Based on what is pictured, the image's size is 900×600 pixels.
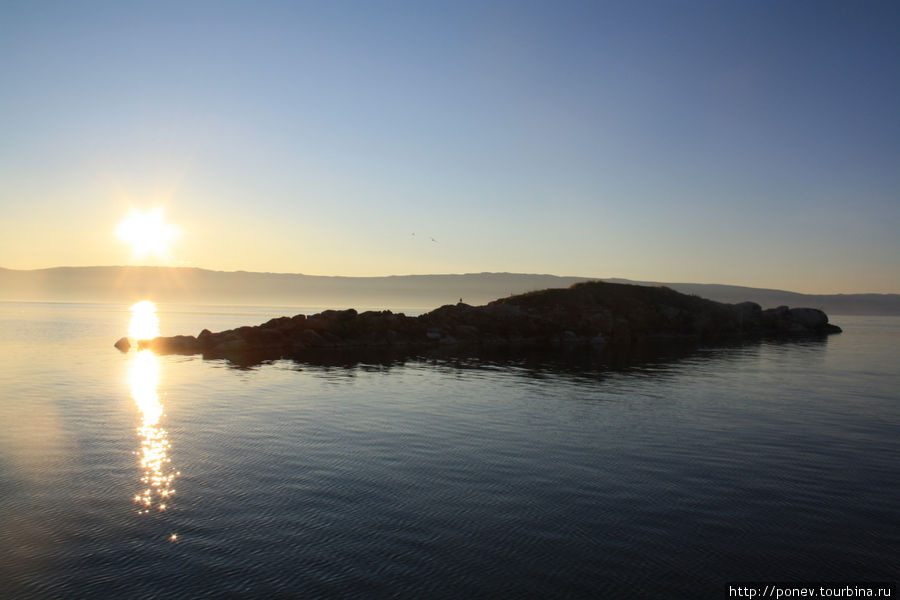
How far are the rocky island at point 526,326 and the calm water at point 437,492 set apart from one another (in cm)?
2457

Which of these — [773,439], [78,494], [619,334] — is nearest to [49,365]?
[78,494]

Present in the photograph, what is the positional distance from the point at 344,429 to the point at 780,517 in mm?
13804

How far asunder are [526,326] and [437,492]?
191 ft

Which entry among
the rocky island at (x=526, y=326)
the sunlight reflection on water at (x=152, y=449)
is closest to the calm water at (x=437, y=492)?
the sunlight reflection on water at (x=152, y=449)

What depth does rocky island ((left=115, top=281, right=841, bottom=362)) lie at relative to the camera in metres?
53.0

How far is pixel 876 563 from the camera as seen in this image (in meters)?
9.80

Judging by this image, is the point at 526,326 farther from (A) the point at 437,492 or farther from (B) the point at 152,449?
(A) the point at 437,492

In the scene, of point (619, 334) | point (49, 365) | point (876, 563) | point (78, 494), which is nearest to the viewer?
point (876, 563)

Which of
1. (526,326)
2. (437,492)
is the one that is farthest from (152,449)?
(526,326)

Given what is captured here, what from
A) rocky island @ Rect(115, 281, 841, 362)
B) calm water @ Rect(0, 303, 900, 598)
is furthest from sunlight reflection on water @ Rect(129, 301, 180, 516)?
rocky island @ Rect(115, 281, 841, 362)

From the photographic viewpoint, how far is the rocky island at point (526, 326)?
174 feet

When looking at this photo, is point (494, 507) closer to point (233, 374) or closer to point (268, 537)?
point (268, 537)

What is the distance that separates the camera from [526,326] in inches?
2778

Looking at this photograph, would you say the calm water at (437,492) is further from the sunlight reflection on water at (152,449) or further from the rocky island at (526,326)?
the rocky island at (526,326)
